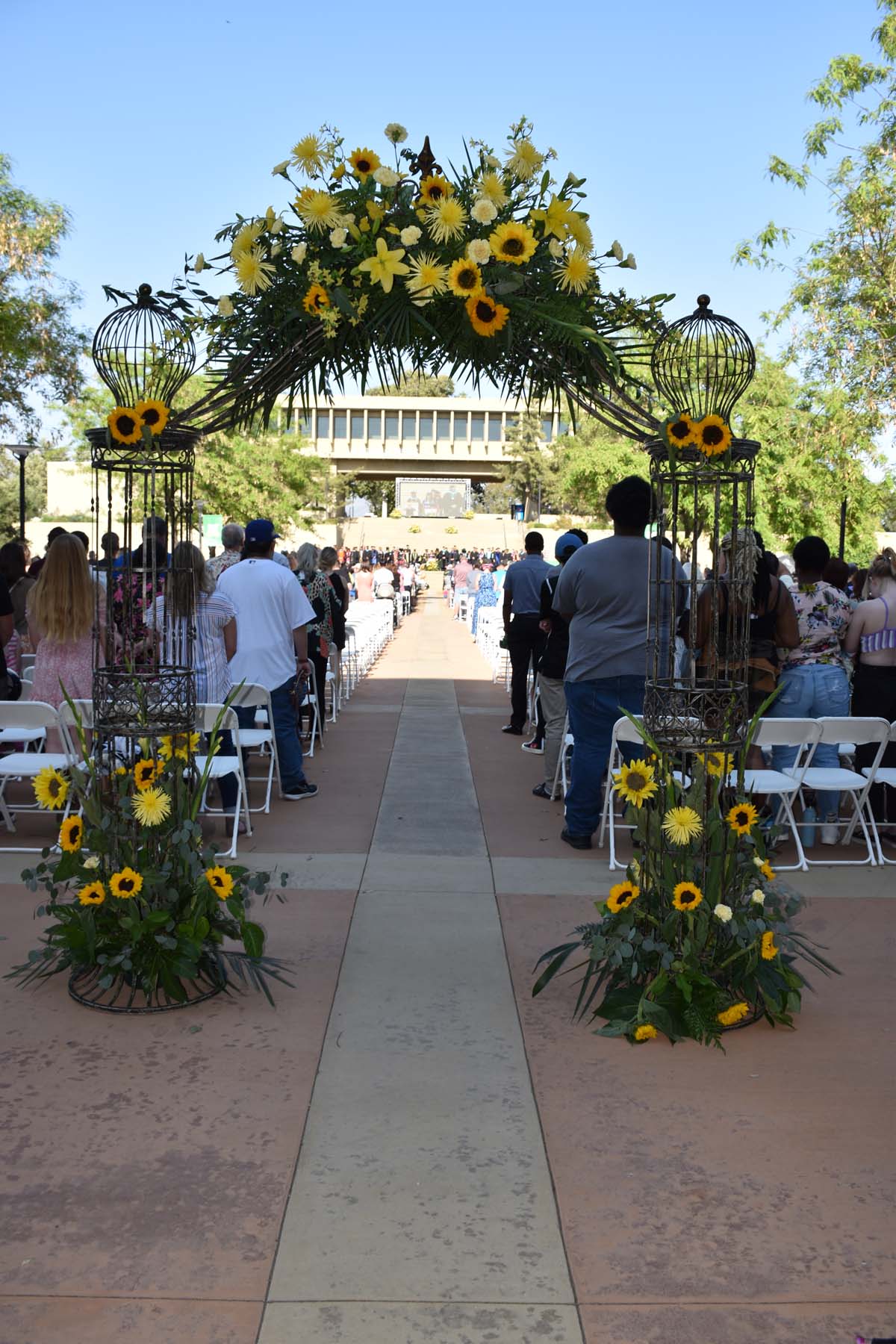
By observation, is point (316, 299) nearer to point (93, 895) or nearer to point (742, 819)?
point (93, 895)

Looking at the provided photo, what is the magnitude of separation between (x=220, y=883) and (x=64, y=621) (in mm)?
3282

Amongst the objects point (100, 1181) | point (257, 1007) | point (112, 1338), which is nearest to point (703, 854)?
point (257, 1007)

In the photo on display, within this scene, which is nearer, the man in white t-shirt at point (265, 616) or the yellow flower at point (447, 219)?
the yellow flower at point (447, 219)

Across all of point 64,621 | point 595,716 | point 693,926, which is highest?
point 64,621

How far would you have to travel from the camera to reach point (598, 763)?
23.7 feet

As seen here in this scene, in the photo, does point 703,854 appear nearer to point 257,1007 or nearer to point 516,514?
point 257,1007

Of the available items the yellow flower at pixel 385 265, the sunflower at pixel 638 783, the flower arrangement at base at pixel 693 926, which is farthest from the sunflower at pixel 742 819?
the yellow flower at pixel 385 265

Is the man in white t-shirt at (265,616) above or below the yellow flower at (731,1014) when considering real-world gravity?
above

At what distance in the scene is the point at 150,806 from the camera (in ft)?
15.1

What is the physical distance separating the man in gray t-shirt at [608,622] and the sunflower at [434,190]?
2.63 m

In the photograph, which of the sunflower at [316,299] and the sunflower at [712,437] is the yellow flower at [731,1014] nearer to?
the sunflower at [712,437]

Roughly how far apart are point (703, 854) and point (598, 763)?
261cm

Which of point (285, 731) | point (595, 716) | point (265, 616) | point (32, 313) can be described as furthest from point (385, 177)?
point (32, 313)

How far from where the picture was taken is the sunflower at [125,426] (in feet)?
15.2
